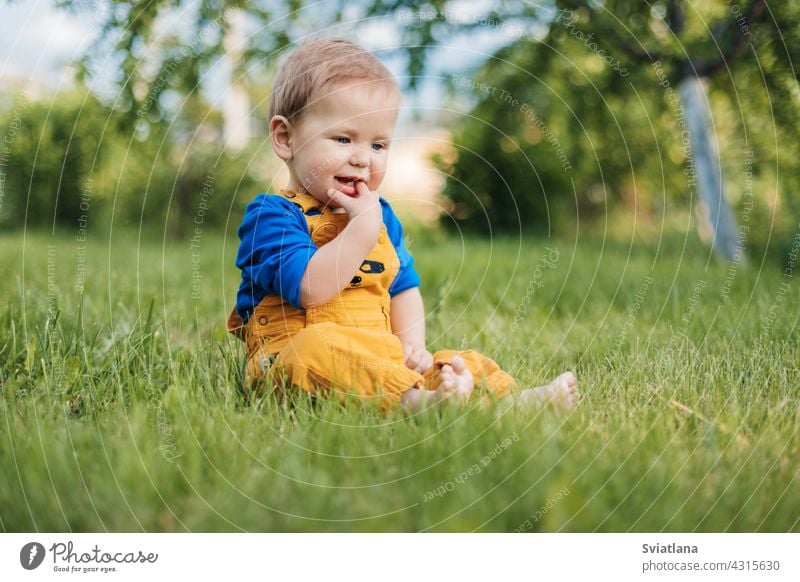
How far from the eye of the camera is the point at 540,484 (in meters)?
1.26

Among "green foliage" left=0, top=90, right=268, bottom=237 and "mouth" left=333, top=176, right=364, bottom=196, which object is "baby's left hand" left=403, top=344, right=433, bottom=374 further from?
"green foliage" left=0, top=90, right=268, bottom=237

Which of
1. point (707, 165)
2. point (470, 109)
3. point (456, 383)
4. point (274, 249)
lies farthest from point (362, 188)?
point (470, 109)

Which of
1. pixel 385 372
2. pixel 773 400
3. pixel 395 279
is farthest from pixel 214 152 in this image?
pixel 773 400

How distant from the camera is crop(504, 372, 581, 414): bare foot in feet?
5.29

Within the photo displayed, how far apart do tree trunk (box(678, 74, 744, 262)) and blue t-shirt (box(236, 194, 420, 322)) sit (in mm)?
2196

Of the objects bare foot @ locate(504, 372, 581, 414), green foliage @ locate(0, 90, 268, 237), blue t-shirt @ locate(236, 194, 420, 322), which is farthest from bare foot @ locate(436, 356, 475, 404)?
green foliage @ locate(0, 90, 268, 237)

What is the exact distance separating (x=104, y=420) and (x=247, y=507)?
0.47 m

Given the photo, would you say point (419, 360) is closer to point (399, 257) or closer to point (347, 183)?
point (399, 257)

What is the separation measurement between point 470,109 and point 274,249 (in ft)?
9.84

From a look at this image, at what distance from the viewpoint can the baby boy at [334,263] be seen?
168 cm

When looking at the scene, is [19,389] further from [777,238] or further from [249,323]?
[777,238]

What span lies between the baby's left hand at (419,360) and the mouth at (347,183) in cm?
45

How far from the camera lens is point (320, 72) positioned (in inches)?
70.4

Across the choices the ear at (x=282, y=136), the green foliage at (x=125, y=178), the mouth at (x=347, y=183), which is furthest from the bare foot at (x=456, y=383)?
the green foliage at (x=125, y=178)
